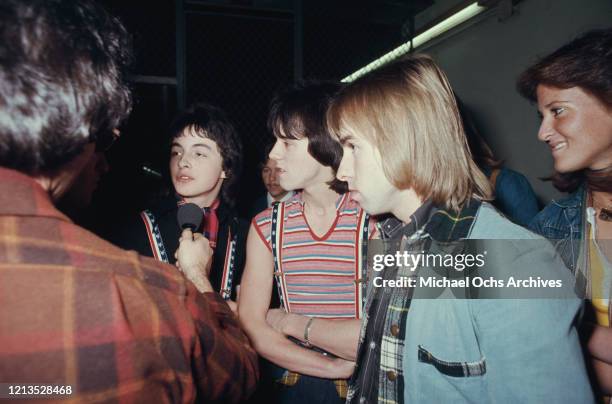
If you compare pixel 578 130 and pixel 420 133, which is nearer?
pixel 420 133

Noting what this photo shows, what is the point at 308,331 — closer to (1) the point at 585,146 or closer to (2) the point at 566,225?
(2) the point at 566,225

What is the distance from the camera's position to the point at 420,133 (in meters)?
1.13

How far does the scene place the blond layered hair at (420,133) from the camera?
3.70ft

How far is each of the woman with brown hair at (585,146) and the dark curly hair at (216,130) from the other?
1.58m

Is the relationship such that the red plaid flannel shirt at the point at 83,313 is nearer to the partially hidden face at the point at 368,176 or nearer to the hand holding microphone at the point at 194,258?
the hand holding microphone at the point at 194,258

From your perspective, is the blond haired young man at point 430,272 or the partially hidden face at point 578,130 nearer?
the blond haired young man at point 430,272

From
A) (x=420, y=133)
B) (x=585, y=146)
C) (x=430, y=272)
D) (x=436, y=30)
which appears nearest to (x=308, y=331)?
(x=430, y=272)

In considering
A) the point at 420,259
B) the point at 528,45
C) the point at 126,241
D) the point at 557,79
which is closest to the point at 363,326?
the point at 420,259

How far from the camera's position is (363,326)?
1.27 metres

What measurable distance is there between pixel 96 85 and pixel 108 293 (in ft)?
1.43

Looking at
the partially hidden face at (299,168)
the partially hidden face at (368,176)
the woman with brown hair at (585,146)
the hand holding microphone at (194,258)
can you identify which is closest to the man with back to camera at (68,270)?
the hand holding microphone at (194,258)

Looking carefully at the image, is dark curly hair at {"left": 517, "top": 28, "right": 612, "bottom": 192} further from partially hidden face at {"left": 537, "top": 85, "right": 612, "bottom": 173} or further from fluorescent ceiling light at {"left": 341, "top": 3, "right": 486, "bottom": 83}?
fluorescent ceiling light at {"left": 341, "top": 3, "right": 486, "bottom": 83}

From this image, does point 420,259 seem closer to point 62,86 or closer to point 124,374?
point 124,374

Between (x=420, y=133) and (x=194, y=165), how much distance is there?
1.31 meters
